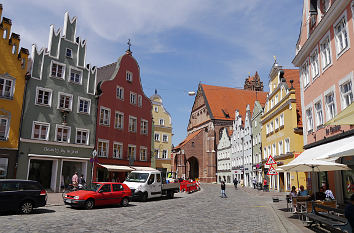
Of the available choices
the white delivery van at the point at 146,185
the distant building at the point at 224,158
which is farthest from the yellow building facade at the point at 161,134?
A: the white delivery van at the point at 146,185

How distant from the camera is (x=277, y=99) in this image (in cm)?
3519

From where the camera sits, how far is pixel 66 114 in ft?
89.8

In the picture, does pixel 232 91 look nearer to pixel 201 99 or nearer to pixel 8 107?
pixel 201 99

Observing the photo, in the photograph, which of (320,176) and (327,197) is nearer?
(327,197)

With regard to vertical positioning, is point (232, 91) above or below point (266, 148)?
above

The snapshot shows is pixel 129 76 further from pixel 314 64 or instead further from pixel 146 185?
pixel 314 64

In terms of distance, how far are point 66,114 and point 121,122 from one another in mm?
7327

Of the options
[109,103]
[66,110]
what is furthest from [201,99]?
[66,110]

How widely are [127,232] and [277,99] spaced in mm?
29024

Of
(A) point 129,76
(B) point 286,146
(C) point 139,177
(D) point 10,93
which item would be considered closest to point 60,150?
(D) point 10,93

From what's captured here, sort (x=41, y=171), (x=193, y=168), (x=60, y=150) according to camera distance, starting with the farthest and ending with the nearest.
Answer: (x=193, y=168) < (x=60, y=150) < (x=41, y=171)

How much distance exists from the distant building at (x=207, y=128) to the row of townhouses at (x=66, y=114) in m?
35.7

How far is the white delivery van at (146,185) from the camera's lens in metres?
21.6

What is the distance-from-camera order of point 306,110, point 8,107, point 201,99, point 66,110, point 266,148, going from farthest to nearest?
point 201,99
point 266,148
point 66,110
point 8,107
point 306,110
